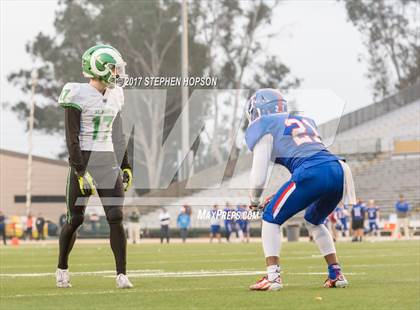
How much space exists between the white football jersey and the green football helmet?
137mm

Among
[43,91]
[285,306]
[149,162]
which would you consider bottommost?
[285,306]

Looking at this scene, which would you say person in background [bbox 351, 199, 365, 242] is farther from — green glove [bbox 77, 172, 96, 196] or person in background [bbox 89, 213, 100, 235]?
green glove [bbox 77, 172, 96, 196]

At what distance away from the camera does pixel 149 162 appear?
57312mm

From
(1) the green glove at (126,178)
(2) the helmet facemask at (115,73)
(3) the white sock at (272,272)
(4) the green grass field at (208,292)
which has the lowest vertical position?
(4) the green grass field at (208,292)

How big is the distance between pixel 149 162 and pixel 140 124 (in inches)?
98.8

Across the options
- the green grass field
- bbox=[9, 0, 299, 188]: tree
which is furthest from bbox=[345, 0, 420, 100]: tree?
the green grass field

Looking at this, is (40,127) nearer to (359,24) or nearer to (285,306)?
(359,24)

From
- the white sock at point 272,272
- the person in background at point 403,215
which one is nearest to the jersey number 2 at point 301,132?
the white sock at point 272,272

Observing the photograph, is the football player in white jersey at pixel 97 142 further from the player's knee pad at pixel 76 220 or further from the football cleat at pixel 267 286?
the football cleat at pixel 267 286

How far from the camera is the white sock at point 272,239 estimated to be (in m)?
9.56

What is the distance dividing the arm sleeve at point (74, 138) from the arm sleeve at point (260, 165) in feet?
5.35

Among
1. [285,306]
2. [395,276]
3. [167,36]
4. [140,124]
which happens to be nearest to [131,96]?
[140,124]

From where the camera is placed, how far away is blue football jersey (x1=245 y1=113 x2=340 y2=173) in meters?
9.52

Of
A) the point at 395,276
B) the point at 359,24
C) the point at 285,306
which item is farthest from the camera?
the point at 359,24
